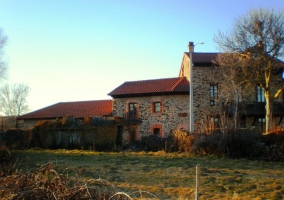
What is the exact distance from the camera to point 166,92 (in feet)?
103

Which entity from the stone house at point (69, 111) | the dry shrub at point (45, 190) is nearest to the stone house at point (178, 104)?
the stone house at point (69, 111)

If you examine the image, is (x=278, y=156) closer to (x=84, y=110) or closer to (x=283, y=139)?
(x=283, y=139)

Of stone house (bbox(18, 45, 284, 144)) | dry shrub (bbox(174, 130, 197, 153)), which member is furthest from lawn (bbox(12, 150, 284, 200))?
stone house (bbox(18, 45, 284, 144))

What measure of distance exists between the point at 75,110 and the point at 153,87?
9.56 metres

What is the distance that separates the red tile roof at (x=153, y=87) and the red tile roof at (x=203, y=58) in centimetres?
228

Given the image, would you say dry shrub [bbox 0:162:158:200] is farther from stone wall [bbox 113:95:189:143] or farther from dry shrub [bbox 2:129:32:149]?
stone wall [bbox 113:95:189:143]

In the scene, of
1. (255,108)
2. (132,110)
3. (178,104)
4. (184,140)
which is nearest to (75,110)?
(132,110)

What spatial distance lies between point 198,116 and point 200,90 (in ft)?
7.64

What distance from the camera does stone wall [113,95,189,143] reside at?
101 ft

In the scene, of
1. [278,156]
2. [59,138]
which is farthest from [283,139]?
[59,138]

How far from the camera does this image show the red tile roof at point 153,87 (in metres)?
31.2

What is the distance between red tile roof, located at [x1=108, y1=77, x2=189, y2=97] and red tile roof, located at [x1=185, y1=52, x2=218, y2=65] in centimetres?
228

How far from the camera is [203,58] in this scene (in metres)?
32.1

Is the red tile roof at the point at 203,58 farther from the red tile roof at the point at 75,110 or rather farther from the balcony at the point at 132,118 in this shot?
the red tile roof at the point at 75,110
